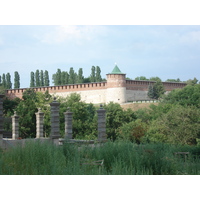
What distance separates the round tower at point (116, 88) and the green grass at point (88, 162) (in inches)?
2066

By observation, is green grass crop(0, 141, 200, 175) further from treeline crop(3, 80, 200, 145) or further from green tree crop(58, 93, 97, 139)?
green tree crop(58, 93, 97, 139)

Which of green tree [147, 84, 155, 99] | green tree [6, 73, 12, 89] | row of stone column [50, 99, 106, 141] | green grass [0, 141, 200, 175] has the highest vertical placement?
green tree [6, 73, 12, 89]

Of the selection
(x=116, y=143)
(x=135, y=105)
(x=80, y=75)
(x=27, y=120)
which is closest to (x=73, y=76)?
(x=80, y=75)

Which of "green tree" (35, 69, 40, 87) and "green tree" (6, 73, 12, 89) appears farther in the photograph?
"green tree" (35, 69, 40, 87)

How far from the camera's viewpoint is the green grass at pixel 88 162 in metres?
7.70

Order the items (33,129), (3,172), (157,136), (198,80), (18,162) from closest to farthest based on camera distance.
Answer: (3,172), (18,162), (157,136), (33,129), (198,80)

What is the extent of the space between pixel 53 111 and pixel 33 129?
1683 cm

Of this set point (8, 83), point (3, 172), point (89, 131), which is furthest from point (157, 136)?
point (8, 83)

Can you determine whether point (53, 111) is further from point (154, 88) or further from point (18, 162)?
point (154, 88)

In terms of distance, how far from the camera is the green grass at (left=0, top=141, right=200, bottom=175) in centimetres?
770

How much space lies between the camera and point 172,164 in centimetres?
862

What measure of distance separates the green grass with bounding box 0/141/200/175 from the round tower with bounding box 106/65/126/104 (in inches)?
2066

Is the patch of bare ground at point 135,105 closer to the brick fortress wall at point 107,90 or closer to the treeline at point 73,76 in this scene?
the brick fortress wall at point 107,90

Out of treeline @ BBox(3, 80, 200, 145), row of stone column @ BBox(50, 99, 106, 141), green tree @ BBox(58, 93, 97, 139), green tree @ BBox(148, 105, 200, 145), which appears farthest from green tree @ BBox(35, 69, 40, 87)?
row of stone column @ BBox(50, 99, 106, 141)
